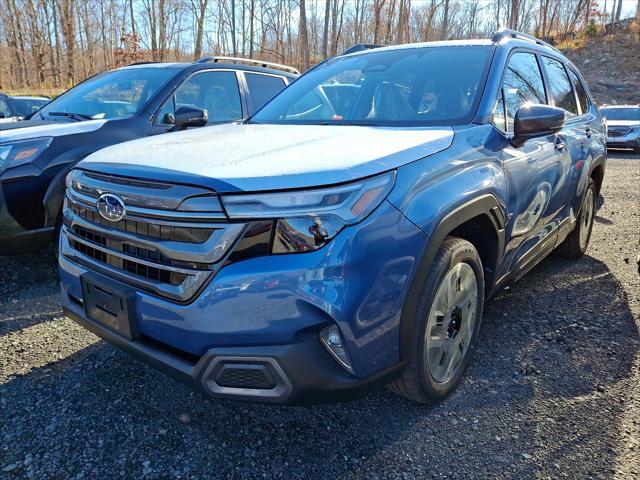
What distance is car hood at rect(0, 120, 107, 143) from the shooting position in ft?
11.3

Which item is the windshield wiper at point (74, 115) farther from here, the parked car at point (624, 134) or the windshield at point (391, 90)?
the parked car at point (624, 134)

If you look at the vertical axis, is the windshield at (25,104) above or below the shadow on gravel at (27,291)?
above

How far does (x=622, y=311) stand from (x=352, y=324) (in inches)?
105

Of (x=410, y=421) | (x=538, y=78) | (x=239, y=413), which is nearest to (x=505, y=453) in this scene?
(x=410, y=421)

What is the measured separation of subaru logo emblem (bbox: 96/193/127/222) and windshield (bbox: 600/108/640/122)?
16577 mm

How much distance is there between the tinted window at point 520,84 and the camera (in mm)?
2736

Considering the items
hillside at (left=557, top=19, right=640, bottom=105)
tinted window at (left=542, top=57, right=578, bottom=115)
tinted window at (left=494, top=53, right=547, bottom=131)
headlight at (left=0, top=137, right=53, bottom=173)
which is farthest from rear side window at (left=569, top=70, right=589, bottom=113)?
hillside at (left=557, top=19, right=640, bottom=105)

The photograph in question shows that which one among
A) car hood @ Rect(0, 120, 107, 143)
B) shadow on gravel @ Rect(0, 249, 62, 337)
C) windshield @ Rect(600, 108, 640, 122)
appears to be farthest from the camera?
windshield @ Rect(600, 108, 640, 122)

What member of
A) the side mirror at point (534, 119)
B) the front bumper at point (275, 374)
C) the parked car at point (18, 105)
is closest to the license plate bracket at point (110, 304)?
the front bumper at point (275, 374)

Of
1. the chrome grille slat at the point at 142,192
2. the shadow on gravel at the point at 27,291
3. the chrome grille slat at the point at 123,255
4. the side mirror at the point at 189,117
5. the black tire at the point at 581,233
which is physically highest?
the side mirror at the point at 189,117

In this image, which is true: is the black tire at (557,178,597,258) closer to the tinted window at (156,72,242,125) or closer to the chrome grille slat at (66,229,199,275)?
the tinted window at (156,72,242,125)

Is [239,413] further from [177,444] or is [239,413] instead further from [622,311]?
[622,311]

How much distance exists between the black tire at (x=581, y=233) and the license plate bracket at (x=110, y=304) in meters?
3.71

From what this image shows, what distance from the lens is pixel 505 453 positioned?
201 cm
